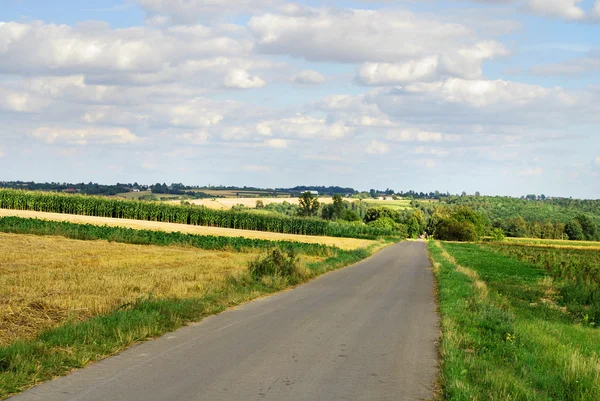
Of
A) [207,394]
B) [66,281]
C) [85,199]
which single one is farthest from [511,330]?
[85,199]

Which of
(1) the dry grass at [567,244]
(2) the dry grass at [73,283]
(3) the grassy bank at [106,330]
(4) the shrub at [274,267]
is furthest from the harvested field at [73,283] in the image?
(1) the dry grass at [567,244]

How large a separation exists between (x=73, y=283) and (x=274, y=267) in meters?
8.12

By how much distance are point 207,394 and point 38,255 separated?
2423 centimetres

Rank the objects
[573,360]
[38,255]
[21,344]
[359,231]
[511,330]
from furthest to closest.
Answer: [359,231], [38,255], [511,330], [573,360], [21,344]

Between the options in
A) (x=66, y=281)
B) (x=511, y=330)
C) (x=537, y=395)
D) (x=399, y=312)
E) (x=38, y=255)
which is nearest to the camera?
(x=537, y=395)

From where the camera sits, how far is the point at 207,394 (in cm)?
746

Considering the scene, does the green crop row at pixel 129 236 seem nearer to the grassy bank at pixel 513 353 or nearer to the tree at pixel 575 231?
the grassy bank at pixel 513 353

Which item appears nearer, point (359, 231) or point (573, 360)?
point (573, 360)

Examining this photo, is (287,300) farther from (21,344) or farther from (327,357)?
(21,344)

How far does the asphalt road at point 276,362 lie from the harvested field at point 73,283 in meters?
2.55

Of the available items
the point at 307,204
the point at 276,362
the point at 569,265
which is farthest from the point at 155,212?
the point at 307,204

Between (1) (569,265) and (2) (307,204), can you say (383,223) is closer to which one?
(2) (307,204)

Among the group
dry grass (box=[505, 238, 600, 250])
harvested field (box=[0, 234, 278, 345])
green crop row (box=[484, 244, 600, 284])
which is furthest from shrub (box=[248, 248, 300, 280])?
dry grass (box=[505, 238, 600, 250])

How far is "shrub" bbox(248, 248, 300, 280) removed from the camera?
23195mm
